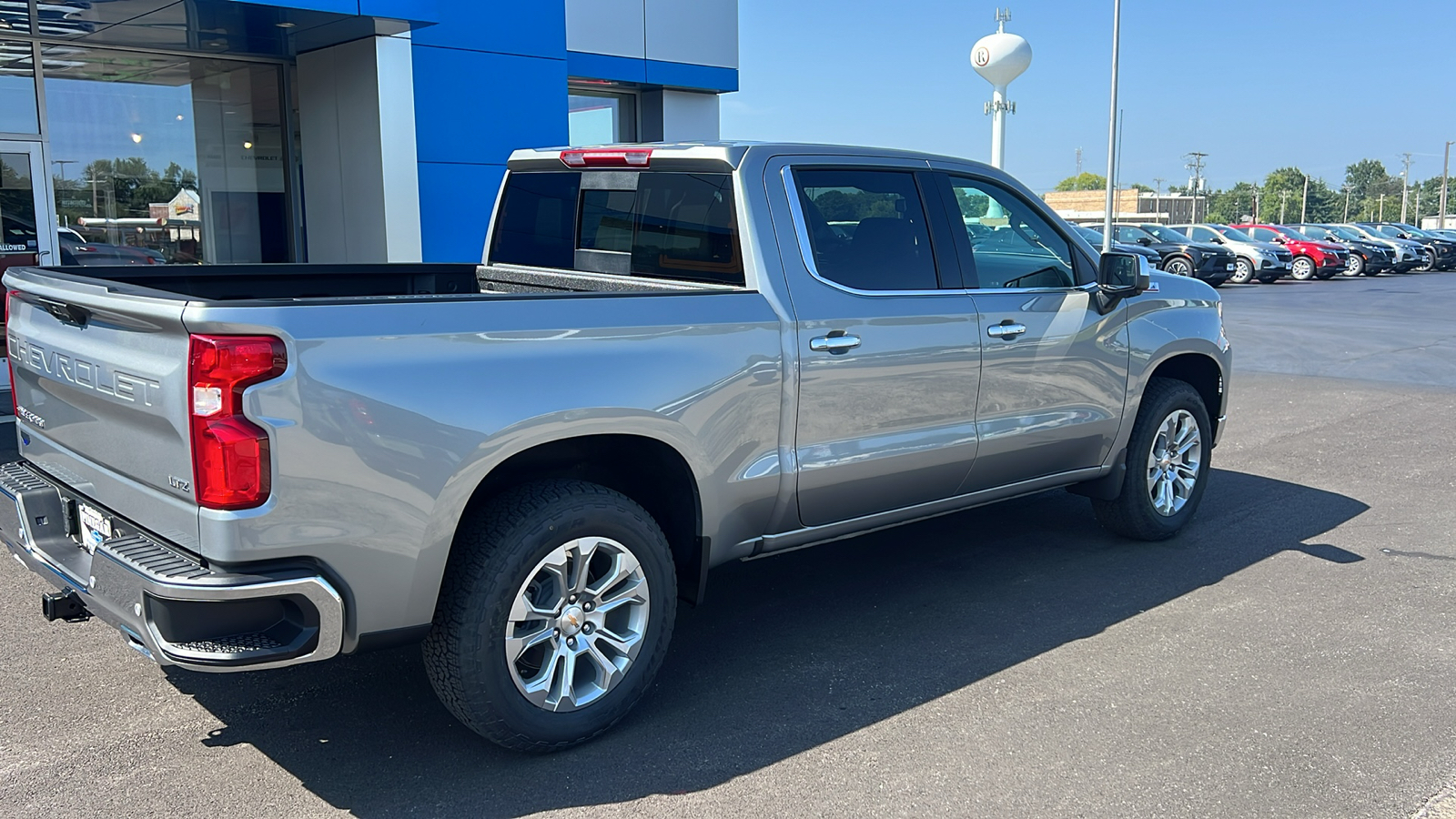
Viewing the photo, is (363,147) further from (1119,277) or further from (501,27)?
(1119,277)

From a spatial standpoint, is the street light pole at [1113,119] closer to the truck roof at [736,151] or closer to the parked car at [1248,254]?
the parked car at [1248,254]

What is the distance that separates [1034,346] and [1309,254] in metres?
30.4

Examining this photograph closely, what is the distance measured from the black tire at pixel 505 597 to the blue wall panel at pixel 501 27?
9461 millimetres

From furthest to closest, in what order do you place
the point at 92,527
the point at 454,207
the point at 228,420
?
the point at 454,207 < the point at 92,527 < the point at 228,420

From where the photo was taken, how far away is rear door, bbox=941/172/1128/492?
Answer: 193 inches

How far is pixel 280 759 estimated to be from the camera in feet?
11.8

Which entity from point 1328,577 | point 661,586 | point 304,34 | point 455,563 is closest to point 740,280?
point 661,586

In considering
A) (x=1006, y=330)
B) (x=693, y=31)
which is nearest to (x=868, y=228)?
(x=1006, y=330)

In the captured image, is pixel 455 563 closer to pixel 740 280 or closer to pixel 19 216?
pixel 740 280

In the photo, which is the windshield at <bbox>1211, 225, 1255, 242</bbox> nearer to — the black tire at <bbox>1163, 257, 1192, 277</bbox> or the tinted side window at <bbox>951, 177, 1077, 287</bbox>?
the black tire at <bbox>1163, 257, 1192, 277</bbox>

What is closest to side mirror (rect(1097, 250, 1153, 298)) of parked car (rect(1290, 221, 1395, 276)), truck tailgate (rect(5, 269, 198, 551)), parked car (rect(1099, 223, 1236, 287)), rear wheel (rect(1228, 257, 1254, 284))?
truck tailgate (rect(5, 269, 198, 551))

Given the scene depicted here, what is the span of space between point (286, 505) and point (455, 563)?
0.59m

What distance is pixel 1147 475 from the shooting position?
5.77 m

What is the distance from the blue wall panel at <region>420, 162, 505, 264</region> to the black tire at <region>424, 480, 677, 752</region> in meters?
8.86
